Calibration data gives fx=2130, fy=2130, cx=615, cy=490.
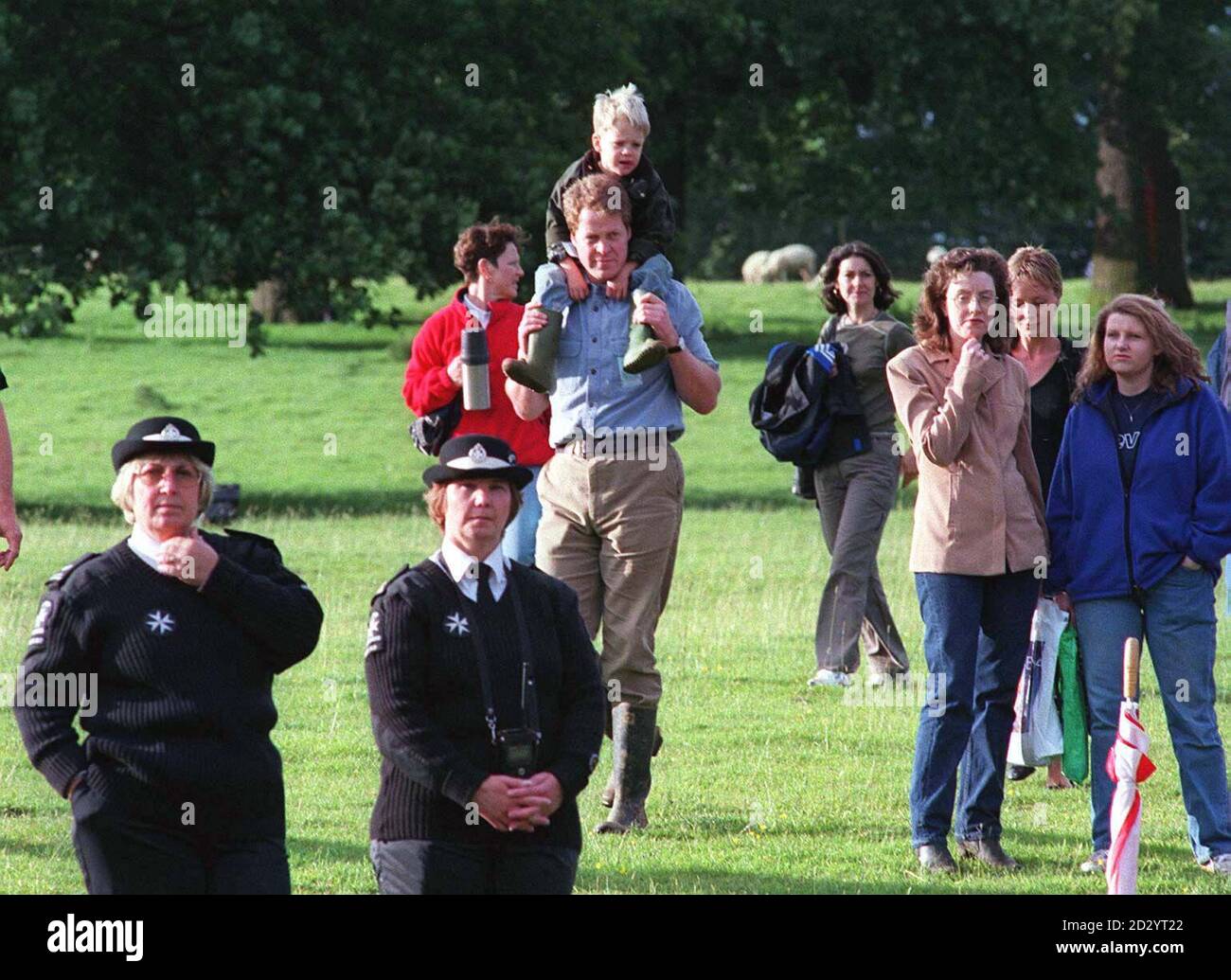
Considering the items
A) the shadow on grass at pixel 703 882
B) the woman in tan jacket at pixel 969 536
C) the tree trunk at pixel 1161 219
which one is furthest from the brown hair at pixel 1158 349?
the tree trunk at pixel 1161 219

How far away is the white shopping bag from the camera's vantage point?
322 inches

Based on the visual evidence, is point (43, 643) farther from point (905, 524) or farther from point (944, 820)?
point (905, 524)

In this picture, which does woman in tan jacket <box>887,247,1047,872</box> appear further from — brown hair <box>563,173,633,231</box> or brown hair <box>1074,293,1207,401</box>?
brown hair <box>563,173,633,231</box>

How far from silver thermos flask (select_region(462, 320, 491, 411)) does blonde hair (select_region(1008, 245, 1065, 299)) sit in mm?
2276

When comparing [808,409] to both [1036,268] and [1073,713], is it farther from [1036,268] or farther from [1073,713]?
[1073,713]

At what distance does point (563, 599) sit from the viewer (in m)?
6.04

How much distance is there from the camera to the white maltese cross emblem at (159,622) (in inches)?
221

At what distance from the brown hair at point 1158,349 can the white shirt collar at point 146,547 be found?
356 cm

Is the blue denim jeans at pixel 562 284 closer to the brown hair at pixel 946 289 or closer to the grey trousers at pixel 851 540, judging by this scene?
the brown hair at pixel 946 289

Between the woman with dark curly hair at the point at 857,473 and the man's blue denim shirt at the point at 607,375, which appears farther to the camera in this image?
the woman with dark curly hair at the point at 857,473

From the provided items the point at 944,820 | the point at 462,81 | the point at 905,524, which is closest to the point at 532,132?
the point at 462,81

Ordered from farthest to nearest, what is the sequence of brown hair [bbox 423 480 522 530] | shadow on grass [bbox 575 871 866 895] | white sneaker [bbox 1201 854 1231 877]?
white sneaker [bbox 1201 854 1231 877] → shadow on grass [bbox 575 871 866 895] → brown hair [bbox 423 480 522 530]

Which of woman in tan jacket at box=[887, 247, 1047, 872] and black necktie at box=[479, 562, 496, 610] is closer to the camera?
black necktie at box=[479, 562, 496, 610]

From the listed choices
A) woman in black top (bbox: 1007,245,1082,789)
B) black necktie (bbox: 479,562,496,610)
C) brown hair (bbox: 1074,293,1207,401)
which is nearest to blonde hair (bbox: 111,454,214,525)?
black necktie (bbox: 479,562,496,610)
